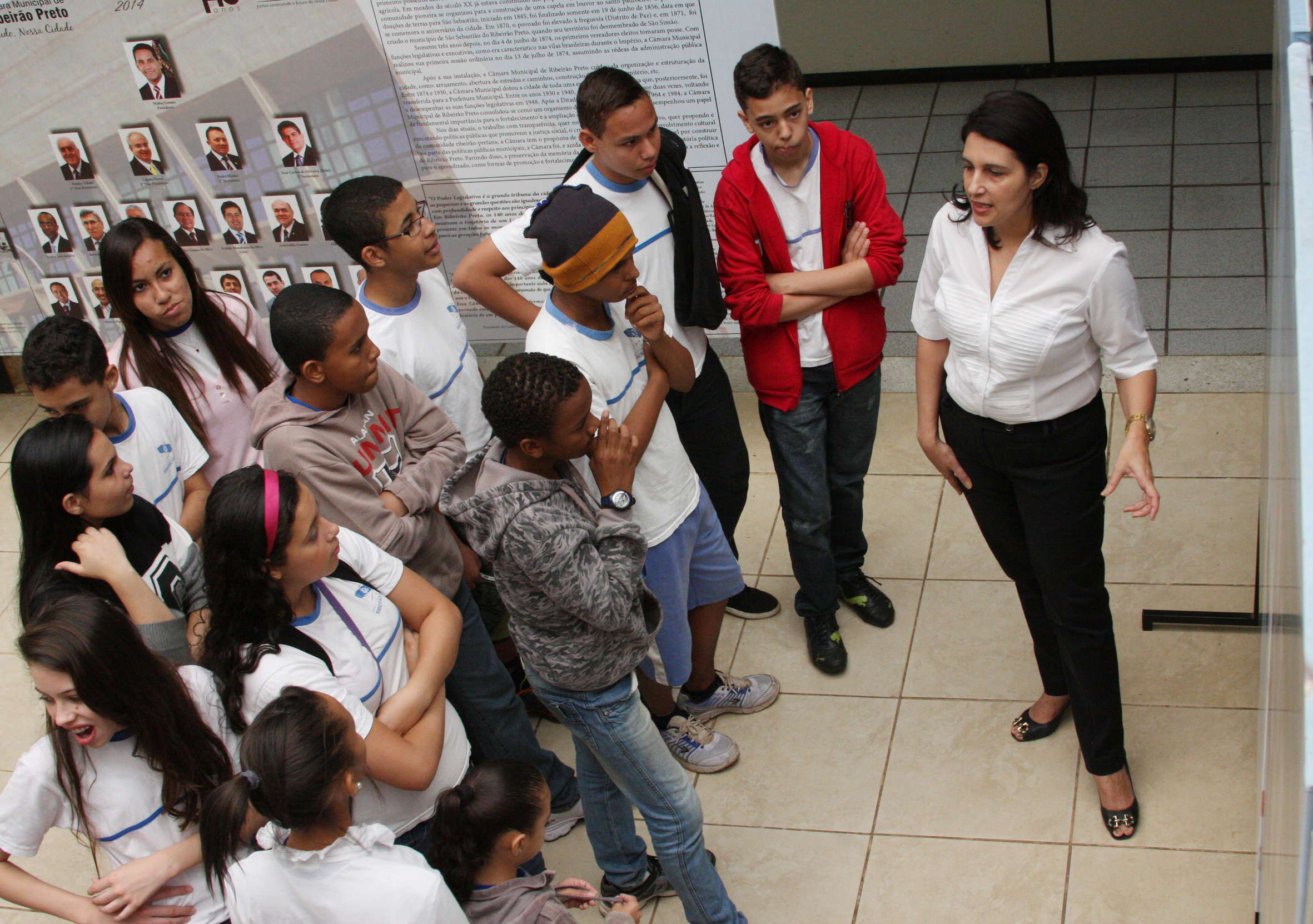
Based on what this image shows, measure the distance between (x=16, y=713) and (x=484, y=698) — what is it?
1992mm

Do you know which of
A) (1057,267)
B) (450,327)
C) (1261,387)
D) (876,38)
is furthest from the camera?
(876,38)

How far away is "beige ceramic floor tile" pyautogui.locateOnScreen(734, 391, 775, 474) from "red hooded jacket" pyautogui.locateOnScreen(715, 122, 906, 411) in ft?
4.05

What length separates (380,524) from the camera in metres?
2.61

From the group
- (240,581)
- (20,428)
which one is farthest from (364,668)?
(20,428)

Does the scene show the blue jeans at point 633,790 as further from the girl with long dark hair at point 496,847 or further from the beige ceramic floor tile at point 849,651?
the beige ceramic floor tile at point 849,651

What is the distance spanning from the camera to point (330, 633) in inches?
87.3

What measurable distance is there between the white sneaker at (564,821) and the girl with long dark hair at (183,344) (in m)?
1.20

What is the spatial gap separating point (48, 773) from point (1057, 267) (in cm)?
205

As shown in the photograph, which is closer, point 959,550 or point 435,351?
point 435,351

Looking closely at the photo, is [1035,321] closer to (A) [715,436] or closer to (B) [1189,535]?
(A) [715,436]

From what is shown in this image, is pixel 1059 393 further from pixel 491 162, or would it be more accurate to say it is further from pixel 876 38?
pixel 876 38

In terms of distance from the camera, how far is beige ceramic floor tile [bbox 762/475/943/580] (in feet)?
12.4

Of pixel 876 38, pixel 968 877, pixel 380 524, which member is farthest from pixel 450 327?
pixel 876 38

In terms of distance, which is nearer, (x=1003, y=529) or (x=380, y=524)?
(x=380, y=524)
